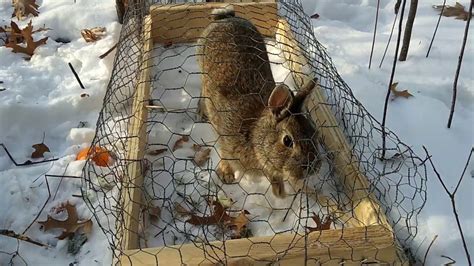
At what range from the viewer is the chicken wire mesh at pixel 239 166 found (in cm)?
272

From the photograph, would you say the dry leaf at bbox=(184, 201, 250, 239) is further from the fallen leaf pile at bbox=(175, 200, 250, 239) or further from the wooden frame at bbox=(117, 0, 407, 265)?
the wooden frame at bbox=(117, 0, 407, 265)

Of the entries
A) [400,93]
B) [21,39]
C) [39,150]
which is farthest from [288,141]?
[21,39]

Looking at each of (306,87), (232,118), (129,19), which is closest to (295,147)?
(306,87)

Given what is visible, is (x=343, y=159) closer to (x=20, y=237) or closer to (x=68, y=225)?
(x=68, y=225)

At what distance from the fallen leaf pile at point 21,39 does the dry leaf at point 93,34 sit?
28 cm

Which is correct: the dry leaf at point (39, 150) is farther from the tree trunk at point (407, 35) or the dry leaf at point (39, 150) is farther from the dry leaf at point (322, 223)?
the tree trunk at point (407, 35)

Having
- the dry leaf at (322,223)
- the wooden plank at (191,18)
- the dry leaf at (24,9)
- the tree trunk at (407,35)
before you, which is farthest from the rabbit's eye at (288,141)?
the dry leaf at (24,9)

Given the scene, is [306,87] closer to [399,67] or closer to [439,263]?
[439,263]

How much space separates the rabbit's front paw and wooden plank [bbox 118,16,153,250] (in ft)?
1.35

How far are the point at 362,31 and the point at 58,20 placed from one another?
7.59 feet

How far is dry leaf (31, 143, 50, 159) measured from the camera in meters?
3.31

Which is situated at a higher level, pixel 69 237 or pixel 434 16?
pixel 434 16

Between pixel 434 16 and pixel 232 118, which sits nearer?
pixel 232 118

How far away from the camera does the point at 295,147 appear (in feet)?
8.84
